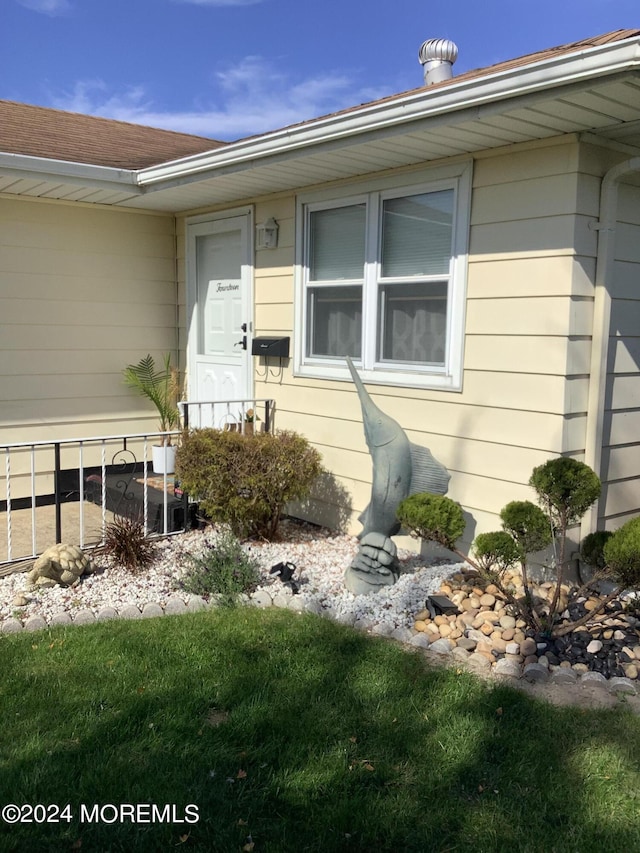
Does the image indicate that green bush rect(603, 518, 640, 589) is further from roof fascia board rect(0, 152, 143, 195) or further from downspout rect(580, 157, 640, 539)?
roof fascia board rect(0, 152, 143, 195)

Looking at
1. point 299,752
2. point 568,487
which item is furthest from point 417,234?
point 299,752

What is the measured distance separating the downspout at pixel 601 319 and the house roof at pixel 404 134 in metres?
0.29

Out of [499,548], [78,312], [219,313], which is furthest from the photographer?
[219,313]

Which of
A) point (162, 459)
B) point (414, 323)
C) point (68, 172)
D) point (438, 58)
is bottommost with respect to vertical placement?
point (162, 459)

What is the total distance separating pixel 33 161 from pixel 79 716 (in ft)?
14.0

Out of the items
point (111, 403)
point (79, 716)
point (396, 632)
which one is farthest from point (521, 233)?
point (111, 403)

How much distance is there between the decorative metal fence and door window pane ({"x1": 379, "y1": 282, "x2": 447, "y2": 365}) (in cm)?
140

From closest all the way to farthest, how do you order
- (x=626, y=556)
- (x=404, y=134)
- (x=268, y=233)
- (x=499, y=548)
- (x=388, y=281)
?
(x=626, y=556) → (x=499, y=548) → (x=404, y=134) → (x=388, y=281) → (x=268, y=233)

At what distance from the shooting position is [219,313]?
699 centimetres

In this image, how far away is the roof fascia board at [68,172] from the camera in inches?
220

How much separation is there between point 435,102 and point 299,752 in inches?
124

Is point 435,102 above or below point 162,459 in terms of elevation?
above

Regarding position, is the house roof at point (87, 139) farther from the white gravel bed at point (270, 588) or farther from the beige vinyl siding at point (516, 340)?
the white gravel bed at point (270, 588)

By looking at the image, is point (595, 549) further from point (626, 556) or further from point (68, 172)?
point (68, 172)
